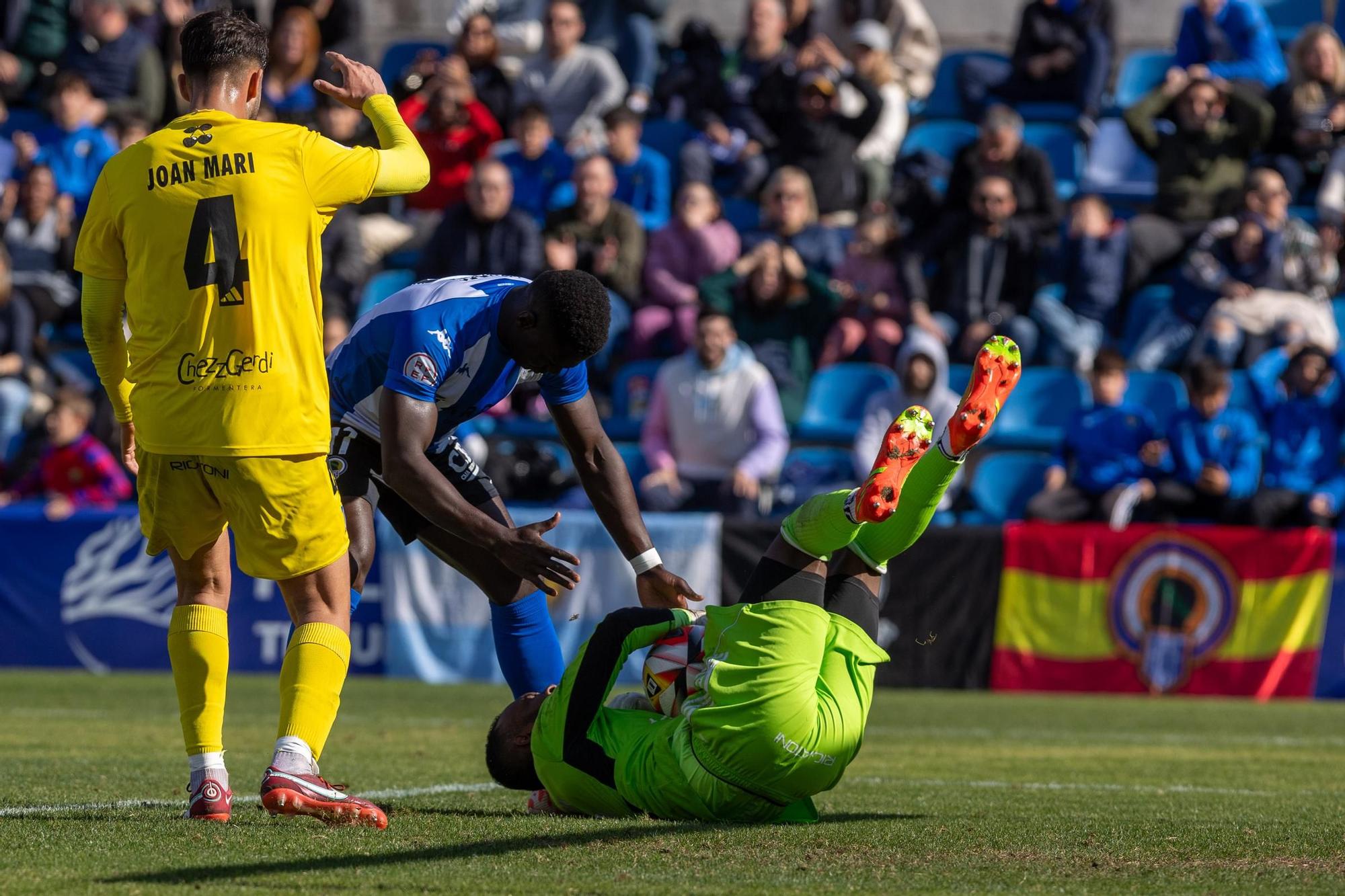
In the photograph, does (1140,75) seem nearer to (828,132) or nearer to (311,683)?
(828,132)

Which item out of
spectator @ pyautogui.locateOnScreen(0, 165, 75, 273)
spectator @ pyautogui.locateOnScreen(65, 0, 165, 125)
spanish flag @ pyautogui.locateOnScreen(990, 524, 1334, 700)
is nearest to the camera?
spanish flag @ pyautogui.locateOnScreen(990, 524, 1334, 700)

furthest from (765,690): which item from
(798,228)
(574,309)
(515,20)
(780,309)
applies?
(515,20)

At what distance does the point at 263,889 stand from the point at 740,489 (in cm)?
872

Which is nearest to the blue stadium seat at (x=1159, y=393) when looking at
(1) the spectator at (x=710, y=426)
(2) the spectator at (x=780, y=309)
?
(2) the spectator at (x=780, y=309)

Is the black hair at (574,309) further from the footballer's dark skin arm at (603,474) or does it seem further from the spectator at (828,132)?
the spectator at (828,132)

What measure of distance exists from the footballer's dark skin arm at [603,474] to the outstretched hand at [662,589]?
0.13ft

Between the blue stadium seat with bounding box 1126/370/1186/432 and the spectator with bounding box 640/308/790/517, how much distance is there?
2783 millimetres

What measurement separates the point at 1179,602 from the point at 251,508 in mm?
8165

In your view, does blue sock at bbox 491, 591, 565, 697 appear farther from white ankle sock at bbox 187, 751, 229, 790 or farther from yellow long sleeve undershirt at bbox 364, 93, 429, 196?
yellow long sleeve undershirt at bbox 364, 93, 429, 196

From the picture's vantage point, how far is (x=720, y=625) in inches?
195

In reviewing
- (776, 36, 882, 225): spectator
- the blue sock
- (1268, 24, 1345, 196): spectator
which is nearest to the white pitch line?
the blue sock

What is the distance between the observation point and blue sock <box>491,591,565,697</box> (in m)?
6.13

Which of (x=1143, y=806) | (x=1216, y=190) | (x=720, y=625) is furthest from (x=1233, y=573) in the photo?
(x=720, y=625)

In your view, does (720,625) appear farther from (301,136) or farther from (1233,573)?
(1233,573)
